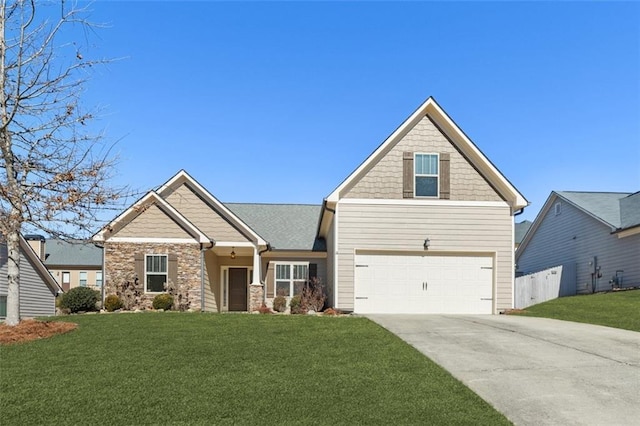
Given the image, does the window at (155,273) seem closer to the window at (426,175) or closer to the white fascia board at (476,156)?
the window at (426,175)

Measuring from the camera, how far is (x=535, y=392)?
306 inches

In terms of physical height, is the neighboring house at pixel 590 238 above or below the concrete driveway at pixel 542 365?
above

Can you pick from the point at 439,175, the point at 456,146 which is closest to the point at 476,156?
the point at 456,146

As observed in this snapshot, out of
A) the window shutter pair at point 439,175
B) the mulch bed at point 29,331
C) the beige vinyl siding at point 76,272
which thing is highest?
the window shutter pair at point 439,175

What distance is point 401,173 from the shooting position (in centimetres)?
1917

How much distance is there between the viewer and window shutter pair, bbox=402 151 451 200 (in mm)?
19125

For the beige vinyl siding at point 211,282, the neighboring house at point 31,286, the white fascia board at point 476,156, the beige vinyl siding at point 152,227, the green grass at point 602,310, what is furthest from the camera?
the neighboring house at point 31,286

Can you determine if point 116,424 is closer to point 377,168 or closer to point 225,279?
point 377,168

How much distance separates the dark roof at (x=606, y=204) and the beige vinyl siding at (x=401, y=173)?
28.3 ft

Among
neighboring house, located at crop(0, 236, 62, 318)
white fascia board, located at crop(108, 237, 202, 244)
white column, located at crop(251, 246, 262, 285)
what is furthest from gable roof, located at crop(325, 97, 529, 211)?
neighboring house, located at crop(0, 236, 62, 318)

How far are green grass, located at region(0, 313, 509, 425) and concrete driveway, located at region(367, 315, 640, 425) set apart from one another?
0.44m

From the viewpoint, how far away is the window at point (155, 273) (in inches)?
820

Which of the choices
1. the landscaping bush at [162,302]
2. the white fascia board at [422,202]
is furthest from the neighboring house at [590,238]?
the landscaping bush at [162,302]

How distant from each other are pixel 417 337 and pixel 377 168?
835 centimetres
